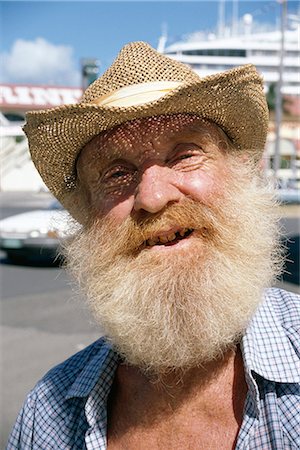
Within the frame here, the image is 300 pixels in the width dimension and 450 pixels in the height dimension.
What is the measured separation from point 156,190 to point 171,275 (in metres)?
0.23

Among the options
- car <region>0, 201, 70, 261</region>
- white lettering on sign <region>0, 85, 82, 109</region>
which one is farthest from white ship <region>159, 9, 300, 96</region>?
car <region>0, 201, 70, 261</region>

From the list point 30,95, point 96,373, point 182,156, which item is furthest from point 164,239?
point 30,95

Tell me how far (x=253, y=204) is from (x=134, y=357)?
583mm

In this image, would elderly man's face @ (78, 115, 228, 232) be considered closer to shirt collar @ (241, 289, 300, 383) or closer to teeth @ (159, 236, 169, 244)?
teeth @ (159, 236, 169, 244)

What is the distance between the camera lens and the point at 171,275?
1624 mm

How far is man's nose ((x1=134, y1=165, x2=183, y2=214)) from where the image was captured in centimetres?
162

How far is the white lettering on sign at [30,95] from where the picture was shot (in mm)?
41166

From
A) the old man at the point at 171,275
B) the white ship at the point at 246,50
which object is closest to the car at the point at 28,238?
the old man at the point at 171,275

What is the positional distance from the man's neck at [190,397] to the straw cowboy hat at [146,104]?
69 cm

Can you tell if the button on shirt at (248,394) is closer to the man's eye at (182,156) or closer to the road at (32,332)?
the man's eye at (182,156)

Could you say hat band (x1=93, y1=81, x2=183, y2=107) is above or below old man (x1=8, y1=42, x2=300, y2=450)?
above

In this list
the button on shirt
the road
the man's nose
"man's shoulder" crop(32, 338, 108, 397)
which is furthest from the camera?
the road

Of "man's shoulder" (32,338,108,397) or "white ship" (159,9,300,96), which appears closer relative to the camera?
"man's shoulder" (32,338,108,397)

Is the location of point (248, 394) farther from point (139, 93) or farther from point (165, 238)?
point (139, 93)
